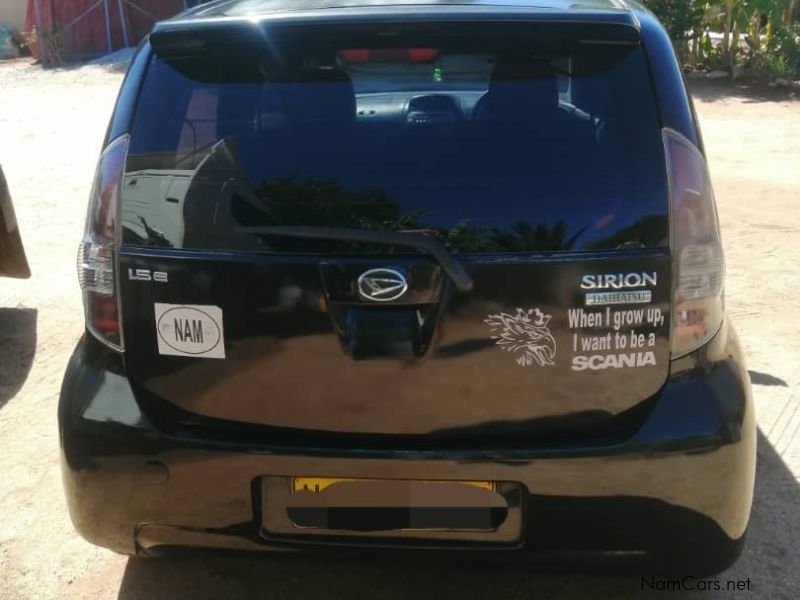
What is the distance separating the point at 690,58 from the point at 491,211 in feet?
47.0

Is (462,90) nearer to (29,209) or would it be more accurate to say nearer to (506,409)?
(506,409)

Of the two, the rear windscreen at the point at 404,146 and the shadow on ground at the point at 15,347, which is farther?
the shadow on ground at the point at 15,347

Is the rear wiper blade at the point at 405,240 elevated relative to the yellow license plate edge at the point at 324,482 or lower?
A: elevated

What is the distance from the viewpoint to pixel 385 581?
2.88 meters

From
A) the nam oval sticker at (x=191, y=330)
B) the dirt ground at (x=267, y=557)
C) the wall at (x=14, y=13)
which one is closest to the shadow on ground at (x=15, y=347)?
the dirt ground at (x=267, y=557)

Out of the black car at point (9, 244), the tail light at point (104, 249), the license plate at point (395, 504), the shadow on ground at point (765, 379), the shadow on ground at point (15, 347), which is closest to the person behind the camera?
the license plate at point (395, 504)

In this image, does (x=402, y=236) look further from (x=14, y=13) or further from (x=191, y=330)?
(x=14, y=13)

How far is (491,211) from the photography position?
2.19 meters

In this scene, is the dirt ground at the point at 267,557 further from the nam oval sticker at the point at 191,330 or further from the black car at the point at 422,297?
the nam oval sticker at the point at 191,330

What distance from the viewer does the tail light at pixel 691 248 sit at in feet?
7.38

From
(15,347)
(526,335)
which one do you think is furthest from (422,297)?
(15,347)

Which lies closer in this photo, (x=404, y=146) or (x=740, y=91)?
(x=404, y=146)

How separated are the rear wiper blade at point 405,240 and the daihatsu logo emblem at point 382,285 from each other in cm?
7

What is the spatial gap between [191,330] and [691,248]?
1234mm
